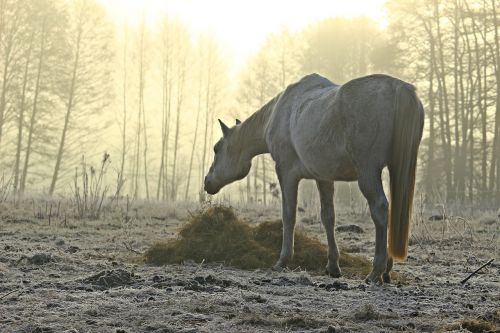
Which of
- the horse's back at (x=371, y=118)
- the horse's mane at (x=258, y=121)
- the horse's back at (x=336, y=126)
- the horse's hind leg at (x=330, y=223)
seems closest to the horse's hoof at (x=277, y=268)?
the horse's hind leg at (x=330, y=223)

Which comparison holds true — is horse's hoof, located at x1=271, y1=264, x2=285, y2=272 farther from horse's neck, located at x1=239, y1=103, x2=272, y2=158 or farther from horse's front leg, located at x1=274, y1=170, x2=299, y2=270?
horse's neck, located at x1=239, y1=103, x2=272, y2=158

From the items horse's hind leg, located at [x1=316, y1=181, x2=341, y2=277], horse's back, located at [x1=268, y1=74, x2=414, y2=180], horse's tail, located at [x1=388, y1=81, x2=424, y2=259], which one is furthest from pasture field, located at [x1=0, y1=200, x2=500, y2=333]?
horse's back, located at [x1=268, y1=74, x2=414, y2=180]

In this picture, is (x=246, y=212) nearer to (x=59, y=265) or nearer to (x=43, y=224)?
(x=43, y=224)

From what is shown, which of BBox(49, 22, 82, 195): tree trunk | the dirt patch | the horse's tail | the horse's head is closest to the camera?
the dirt patch

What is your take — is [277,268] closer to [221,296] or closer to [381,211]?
[381,211]

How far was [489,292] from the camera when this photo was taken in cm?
502

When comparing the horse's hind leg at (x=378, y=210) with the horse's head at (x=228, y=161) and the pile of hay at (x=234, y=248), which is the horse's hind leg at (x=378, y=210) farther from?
the horse's head at (x=228, y=161)

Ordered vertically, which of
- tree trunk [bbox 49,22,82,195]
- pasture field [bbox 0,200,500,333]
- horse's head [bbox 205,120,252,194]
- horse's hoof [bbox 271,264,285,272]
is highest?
tree trunk [bbox 49,22,82,195]

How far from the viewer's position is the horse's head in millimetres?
7891

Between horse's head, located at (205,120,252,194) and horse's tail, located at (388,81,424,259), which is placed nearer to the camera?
horse's tail, located at (388,81,424,259)

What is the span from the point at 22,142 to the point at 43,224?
20915 millimetres

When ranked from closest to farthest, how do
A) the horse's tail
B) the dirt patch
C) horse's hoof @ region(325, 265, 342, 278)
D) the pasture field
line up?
the pasture field, the dirt patch, the horse's tail, horse's hoof @ region(325, 265, 342, 278)

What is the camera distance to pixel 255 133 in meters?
7.62

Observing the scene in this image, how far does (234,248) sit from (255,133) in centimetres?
165
